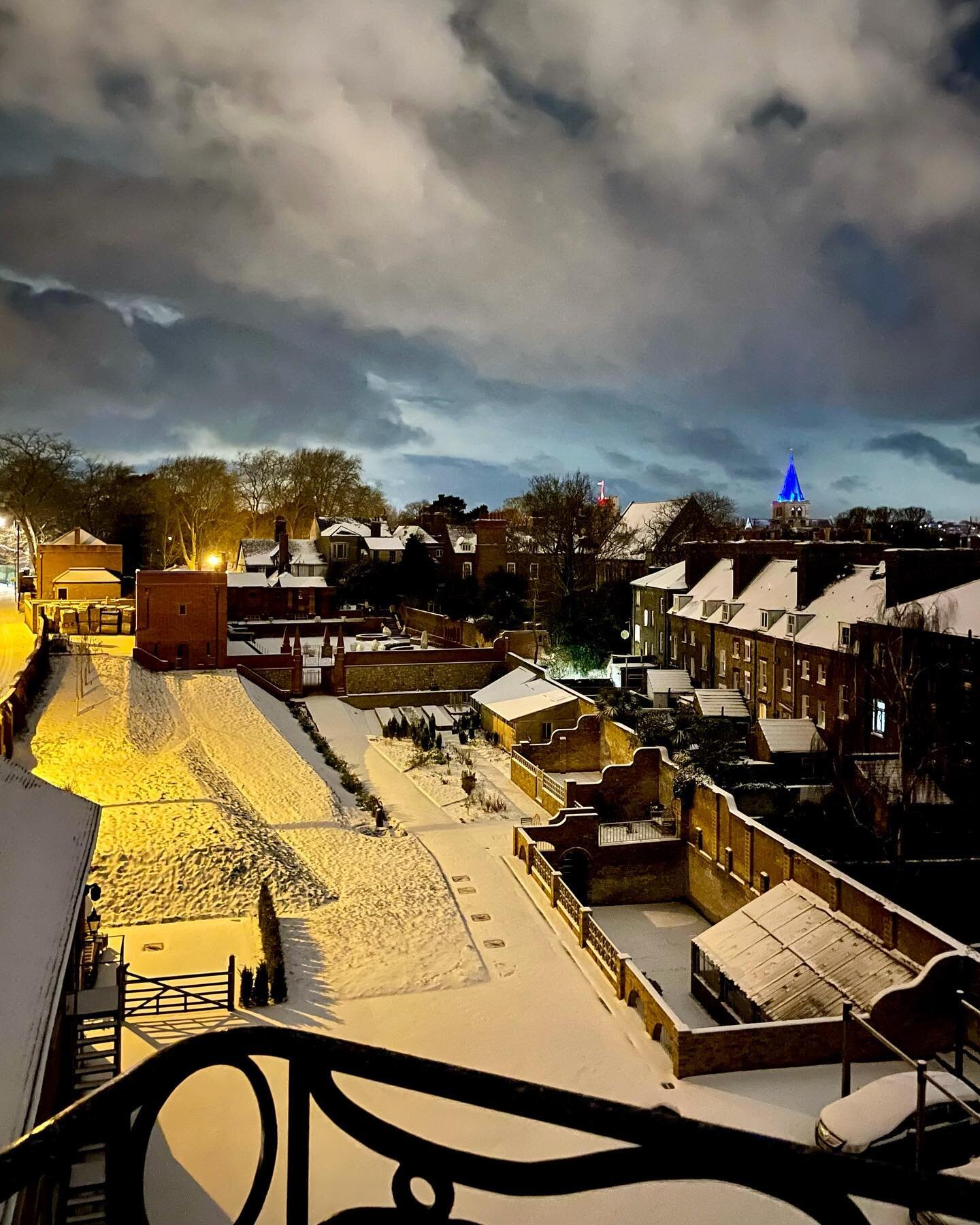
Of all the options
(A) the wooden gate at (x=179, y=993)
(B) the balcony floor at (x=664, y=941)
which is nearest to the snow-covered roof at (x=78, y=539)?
(B) the balcony floor at (x=664, y=941)

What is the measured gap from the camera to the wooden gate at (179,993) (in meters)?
14.3

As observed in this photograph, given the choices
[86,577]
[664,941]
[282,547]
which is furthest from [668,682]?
[282,547]

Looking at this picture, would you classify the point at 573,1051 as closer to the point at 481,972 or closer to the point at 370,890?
the point at 481,972

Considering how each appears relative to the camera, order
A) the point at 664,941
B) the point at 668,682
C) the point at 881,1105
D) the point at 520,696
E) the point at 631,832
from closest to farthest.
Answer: the point at 881,1105 < the point at 664,941 < the point at 631,832 < the point at 668,682 < the point at 520,696

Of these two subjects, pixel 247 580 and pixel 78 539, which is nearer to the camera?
pixel 78 539

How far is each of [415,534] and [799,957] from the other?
1909 inches

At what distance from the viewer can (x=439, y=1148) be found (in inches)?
75.5

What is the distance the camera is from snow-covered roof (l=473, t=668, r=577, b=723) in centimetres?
3409

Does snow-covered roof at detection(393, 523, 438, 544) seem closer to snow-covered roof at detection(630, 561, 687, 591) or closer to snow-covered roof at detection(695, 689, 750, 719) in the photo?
snow-covered roof at detection(630, 561, 687, 591)

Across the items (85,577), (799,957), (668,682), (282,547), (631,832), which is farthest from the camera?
(282,547)

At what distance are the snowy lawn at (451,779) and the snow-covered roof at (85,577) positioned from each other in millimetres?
19275

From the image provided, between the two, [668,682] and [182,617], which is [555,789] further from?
[182,617]

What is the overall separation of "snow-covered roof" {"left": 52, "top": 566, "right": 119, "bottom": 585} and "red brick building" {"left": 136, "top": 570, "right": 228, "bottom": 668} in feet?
26.0

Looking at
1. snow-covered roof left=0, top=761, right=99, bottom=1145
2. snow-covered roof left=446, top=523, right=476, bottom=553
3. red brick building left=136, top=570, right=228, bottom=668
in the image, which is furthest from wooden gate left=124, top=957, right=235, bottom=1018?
snow-covered roof left=446, top=523, right=476, bottom=553
